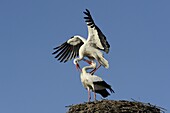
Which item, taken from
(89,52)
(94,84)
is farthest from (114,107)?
(89,52)

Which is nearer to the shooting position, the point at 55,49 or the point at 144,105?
the point at 144,105

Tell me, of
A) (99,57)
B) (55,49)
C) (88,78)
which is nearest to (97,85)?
(88,78)

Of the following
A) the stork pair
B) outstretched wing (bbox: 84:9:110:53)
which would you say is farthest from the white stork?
outstretched wing (bbox: 84:9:110:53)

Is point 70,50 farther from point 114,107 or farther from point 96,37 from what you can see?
point 114,107

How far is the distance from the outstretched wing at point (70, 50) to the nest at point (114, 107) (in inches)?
154

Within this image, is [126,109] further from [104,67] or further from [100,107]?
[104,67]

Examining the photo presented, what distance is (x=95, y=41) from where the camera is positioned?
591 inches

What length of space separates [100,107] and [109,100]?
1.11 ft

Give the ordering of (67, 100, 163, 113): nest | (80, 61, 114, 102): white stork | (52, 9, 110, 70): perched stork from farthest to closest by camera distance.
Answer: (52, 9, 110, 70): perched stork, (80, 61, 114, 102): white stork, (67, 100, 163, 113): nest

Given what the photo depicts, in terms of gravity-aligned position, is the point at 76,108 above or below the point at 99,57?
below

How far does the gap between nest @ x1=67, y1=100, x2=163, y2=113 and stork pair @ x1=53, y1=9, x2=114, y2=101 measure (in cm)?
150

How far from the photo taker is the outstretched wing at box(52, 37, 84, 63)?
16.0 metres

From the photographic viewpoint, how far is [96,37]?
14945mm

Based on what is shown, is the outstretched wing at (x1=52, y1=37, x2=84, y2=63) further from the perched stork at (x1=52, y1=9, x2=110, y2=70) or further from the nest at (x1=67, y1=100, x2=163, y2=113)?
the nest at (x1=67, y1=100, x2=163, y2=113)
